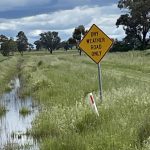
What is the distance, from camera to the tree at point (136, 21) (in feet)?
270

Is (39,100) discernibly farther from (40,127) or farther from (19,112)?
(40,127)

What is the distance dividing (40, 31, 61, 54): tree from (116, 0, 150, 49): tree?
287ft

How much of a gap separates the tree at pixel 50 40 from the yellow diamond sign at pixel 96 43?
560 ft

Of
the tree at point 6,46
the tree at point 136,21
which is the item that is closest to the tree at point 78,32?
the tree at point 136,21

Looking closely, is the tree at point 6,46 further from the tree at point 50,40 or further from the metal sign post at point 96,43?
the metal sign post at point 96,43

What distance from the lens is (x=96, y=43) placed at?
15250 mm

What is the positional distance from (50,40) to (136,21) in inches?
3863

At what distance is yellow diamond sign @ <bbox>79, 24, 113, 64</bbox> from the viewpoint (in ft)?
49.5

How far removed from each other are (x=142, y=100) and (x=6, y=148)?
3920 millimetres

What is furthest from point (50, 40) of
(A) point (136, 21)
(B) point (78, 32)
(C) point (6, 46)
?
(A) point (136, 21)

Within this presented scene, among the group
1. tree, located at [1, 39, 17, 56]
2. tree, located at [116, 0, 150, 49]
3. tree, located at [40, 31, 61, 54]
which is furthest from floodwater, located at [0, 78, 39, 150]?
tree, located at [40, 31, 61, 54]

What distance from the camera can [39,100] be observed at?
22.2 meters

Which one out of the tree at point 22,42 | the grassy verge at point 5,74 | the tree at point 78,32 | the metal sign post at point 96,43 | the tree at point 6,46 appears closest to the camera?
the metal sign post at point 96,43

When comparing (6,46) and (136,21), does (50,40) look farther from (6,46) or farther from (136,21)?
(136,21)
